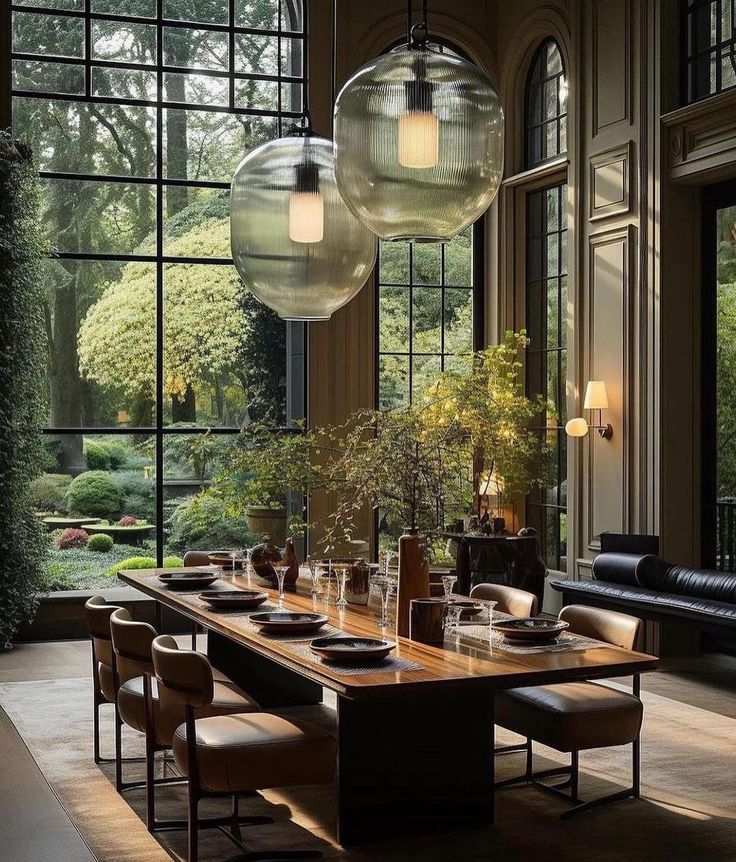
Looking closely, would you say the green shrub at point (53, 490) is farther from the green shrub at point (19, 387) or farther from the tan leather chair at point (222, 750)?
the tan leather chair at point (222, 750)

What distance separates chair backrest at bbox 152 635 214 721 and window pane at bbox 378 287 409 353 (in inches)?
252

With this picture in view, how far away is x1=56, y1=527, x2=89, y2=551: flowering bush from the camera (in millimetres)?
13805

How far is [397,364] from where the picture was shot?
10289 millimetres

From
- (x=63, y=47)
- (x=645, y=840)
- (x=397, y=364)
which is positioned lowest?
(x=645, y=840)

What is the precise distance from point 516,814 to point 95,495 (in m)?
10.2

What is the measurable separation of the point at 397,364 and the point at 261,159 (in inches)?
232

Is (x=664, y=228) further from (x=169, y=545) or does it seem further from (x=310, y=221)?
(x=169, y=545)

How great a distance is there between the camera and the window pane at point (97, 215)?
14172 mm

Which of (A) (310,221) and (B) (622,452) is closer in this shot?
(A) (310,221)

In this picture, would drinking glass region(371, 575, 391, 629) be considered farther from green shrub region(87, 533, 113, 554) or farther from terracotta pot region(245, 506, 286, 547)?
green shrub region(87, 533, 113, 554)

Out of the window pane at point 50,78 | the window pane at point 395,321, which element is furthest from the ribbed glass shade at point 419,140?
the window pane at point 50,78

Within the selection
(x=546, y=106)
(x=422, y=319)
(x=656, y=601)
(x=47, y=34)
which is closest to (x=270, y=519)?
(x=422, y=319)

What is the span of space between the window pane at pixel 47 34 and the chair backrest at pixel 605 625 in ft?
35.9

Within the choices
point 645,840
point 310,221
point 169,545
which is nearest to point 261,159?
point 310,221
